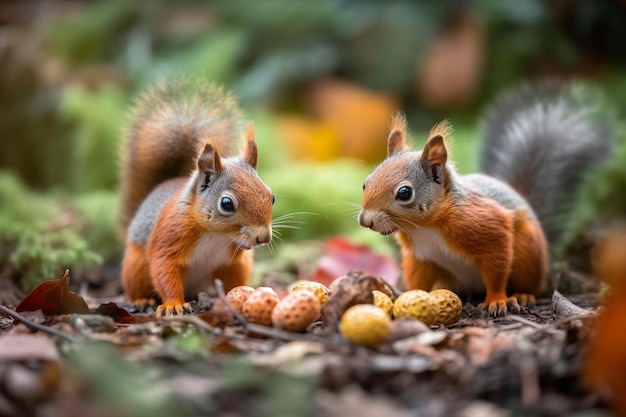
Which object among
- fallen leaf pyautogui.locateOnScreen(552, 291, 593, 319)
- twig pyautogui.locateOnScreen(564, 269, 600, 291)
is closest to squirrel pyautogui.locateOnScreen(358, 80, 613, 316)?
fallen leaf pyautogui.locateOnScreen(552, 291, 593, 319)

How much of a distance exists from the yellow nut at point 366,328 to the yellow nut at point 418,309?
11.2 inches

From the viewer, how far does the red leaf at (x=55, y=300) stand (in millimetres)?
2043

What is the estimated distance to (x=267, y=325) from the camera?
1972mm

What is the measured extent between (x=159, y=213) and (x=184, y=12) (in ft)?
14.8

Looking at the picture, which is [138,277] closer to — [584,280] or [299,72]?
[584,280]

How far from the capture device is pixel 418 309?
6.72 feet

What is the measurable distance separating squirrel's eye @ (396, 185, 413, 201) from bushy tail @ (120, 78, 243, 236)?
35.8 inches

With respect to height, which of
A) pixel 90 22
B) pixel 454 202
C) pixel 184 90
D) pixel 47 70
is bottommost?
pixel 454 202

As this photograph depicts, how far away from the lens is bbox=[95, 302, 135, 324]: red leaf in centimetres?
204

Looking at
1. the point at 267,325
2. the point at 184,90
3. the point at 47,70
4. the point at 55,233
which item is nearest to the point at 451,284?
the point at 267,325

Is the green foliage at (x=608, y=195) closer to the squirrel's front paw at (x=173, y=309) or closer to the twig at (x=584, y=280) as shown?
the twig at (x=584, y=280)

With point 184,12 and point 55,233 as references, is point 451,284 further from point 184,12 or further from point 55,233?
point 184,12

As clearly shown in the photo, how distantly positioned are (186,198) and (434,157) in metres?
0.85

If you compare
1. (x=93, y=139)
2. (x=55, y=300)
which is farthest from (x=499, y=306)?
(x=93, y=139)
